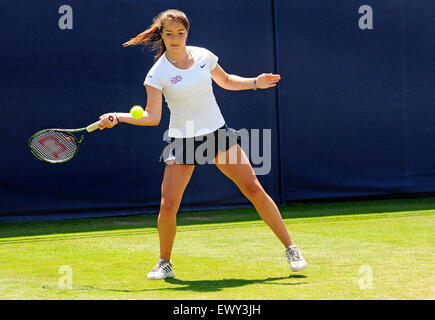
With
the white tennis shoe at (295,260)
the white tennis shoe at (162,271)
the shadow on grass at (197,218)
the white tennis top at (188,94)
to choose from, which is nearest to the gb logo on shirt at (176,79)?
the white tennis top at (188,94)

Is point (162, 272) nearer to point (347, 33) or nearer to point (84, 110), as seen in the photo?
point (84, 110)

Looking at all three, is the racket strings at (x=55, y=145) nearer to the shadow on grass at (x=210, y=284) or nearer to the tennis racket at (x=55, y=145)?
the tennis racket at (x=55, y=145)

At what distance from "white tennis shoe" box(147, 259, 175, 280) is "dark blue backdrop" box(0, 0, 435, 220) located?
4.15m

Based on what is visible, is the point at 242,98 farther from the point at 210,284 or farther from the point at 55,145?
the point at 210,284

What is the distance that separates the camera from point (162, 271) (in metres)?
4.76

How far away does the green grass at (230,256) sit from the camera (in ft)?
13.9

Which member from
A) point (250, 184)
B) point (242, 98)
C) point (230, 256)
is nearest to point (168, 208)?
point (250, 184)

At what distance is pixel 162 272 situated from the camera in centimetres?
475

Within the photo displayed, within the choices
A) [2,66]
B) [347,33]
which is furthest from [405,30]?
[2,66]

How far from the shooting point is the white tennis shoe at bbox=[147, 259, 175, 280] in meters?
4.72

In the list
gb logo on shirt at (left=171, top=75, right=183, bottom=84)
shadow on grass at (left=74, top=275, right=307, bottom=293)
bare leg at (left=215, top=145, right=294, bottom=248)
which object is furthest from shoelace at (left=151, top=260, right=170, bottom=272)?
gb logo on shirt at (left=171, top=75, right=183, bottom=84)

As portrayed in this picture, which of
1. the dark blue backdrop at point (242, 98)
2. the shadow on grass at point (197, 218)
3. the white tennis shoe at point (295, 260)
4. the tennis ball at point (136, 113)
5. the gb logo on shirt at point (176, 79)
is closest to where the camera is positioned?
the tennis ball at point (136, 113)

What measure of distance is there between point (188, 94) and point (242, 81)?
1.72ft

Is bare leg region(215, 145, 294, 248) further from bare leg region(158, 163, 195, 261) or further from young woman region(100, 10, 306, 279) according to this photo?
bare leg region(158, 163, 195, 261)
